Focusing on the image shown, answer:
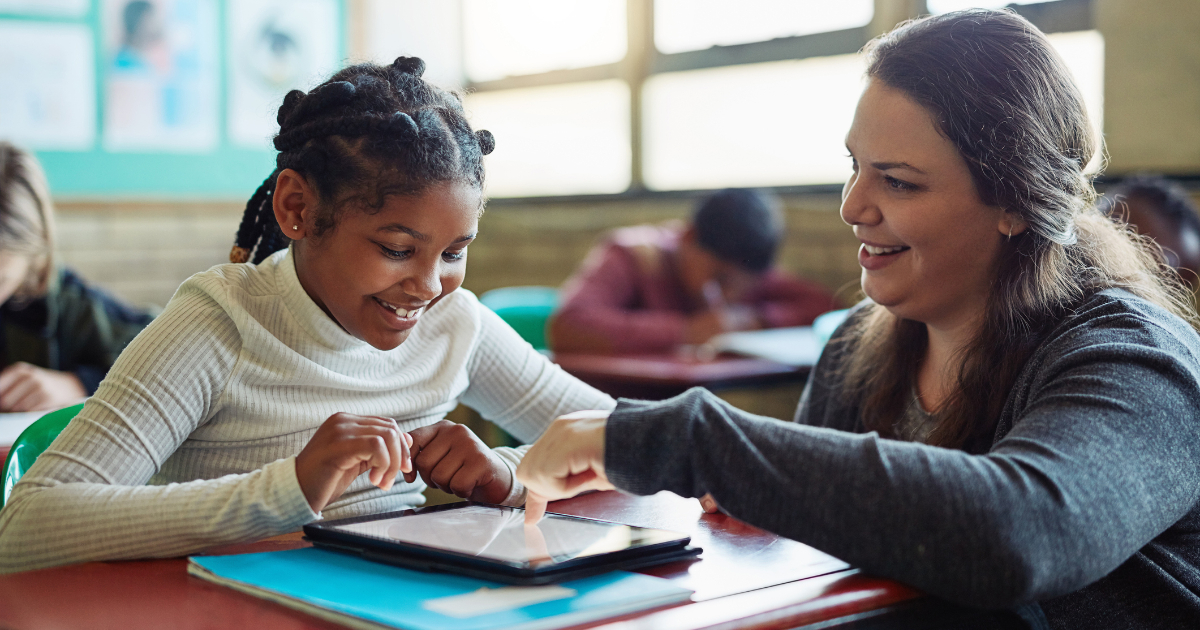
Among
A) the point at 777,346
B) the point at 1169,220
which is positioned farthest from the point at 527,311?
the point at 1169,220

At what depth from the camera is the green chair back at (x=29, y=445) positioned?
117cm

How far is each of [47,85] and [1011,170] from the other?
4121 mm

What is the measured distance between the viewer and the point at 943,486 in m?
0.84

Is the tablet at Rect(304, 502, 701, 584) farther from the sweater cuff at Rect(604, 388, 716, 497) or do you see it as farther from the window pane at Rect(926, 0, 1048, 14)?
the window pane at Rect(926, 0, 1048, 14)

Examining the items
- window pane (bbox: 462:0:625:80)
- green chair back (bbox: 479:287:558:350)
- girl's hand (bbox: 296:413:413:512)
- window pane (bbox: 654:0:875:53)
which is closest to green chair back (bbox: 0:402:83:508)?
girl's hand (bbox: 296:413:413:512)

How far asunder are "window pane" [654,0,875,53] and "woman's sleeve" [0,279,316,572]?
339 cm

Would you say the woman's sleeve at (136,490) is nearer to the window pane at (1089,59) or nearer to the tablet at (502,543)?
the tablet at (502,543)

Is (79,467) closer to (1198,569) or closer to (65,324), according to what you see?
(1198,569)

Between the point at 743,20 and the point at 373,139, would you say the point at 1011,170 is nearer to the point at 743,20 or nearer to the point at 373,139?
the point at 373,139

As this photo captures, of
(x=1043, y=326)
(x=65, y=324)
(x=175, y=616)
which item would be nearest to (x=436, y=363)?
(x=175, y=616)

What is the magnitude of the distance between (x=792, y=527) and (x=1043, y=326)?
0.51 metres

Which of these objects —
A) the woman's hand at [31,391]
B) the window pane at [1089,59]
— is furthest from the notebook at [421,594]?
the window pane at [1089,59]

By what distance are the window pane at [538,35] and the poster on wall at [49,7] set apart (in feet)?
6.24

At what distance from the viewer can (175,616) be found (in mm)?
813
